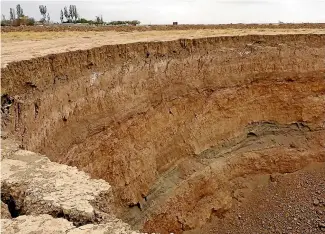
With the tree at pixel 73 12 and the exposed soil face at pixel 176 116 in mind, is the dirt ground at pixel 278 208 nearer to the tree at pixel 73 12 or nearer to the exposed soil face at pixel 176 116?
the exposed soil face at pixel 176 116

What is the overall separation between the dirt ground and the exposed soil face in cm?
43

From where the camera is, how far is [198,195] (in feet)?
52.0

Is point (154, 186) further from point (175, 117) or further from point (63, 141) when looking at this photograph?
point (63, 141)

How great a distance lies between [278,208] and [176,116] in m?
5.23

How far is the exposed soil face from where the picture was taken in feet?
36.0

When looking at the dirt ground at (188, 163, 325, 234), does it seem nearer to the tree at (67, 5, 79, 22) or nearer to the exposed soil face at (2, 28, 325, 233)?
the exposed soil face at (2, 28, 325, 233)

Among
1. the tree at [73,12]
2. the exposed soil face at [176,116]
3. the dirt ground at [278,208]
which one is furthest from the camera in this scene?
the tree at [73,12]

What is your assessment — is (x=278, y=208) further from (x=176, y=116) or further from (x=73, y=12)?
(x=73, y=12)

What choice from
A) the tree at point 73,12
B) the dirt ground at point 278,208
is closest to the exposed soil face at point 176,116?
the dirt ground at point 278,208

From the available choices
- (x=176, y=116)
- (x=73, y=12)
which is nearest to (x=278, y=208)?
(x=176, y=116)

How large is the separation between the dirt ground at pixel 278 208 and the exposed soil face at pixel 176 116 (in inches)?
17.1

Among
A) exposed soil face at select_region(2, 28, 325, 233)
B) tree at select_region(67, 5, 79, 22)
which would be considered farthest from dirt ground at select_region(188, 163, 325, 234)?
tree at select_region(67, 5, 79, 22)

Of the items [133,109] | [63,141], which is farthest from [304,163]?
[63,141]

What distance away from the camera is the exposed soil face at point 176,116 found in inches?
432
